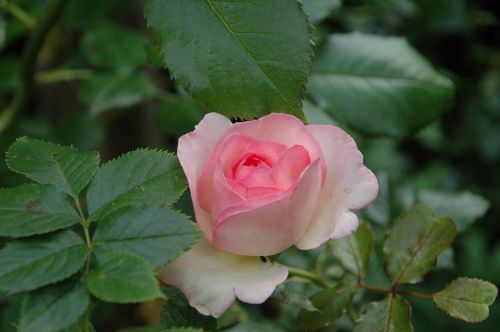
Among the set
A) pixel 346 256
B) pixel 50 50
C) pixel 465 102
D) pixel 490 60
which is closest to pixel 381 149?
pixel 465 102

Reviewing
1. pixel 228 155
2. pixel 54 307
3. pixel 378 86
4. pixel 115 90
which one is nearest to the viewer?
pixel 54 307

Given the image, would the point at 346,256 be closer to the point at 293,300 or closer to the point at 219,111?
the point at 293,300

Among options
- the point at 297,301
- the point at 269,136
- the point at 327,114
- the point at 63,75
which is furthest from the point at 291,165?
the point at 63,75

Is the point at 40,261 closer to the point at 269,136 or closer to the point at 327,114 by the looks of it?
the point at 269,136

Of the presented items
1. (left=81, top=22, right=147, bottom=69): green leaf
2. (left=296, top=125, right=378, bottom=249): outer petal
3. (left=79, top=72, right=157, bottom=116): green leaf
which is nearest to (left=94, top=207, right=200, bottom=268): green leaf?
(left=296, top=125, right=378, bottom=249): outer petal

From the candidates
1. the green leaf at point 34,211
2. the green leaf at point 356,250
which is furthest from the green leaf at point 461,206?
the green leaf at point 34,211

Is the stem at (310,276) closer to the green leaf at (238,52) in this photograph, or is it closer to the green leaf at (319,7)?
the green leaf at (238,52)
